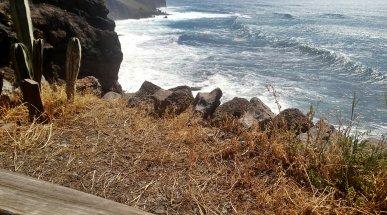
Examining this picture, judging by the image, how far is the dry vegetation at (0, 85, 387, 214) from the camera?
2742mm

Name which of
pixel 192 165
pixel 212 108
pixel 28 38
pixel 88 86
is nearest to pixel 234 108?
pixel 212 108

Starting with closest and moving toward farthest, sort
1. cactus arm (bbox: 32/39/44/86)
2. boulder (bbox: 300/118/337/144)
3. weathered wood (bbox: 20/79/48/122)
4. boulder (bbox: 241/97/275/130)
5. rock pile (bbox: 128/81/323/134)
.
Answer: boulder (bbox: 300/118/337/144) → weathered wood (bbox: 20/79/48/122) → cactus arm (bbox: 32/39/44/86) → boulder (bbox: 241/97/275/130) → rock pile (bbox: 128/81/323/134)

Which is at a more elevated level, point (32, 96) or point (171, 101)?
point (32, 96)

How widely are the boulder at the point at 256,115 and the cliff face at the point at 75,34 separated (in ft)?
16.4

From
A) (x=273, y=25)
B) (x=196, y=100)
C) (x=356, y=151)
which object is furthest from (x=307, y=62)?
(x=356, y=151)

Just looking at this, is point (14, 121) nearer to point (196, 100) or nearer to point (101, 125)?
point (101, 125)

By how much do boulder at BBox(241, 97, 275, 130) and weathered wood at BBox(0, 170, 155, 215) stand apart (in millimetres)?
3161

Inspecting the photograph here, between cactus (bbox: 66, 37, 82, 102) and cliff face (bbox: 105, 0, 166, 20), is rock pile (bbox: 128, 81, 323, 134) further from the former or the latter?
cliff face (bbox: 105, 0, 166, 20)

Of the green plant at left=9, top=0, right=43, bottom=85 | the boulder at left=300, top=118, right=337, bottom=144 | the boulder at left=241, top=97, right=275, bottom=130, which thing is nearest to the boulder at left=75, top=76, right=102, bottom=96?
the green plant at left=9, top=0, right=43, bottom=85

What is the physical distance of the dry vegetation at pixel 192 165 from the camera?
274cm

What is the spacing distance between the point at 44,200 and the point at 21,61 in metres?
3.32

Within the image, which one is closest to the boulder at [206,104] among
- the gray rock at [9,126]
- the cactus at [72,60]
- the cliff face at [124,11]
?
the cactus at [72,60]

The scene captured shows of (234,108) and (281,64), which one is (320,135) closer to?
(234,108)

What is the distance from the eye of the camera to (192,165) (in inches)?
133
